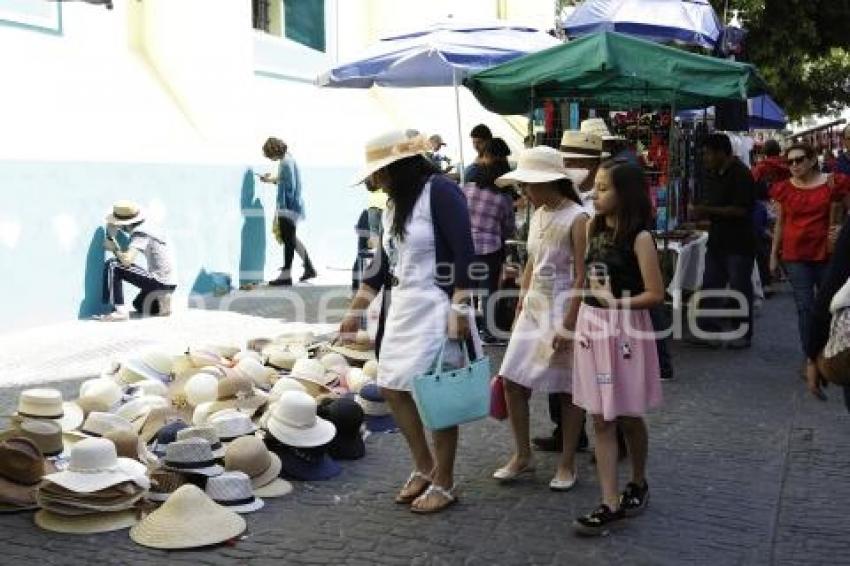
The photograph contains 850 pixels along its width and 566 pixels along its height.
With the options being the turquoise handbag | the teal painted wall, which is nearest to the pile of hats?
the turquoise handbag

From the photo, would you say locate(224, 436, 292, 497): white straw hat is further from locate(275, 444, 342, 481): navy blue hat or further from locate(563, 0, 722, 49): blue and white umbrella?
locate(563, 0, 722, 49): blue and white umbrella

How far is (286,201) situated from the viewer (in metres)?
13.2

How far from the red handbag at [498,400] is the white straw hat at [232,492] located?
129 centimetres

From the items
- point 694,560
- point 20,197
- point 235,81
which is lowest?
point 694,560

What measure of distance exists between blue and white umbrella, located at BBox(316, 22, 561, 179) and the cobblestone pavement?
14.1ft

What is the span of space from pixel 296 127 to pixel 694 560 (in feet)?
38.3

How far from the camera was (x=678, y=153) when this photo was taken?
9891 mm

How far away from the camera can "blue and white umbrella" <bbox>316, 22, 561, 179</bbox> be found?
995cm

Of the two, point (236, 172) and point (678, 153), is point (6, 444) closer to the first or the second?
Answer: point (678, 153)

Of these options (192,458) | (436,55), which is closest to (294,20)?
(436,55)

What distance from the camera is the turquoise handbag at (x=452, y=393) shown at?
15.2 feet

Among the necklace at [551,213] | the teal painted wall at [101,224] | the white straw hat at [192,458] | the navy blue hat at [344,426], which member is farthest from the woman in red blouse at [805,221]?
the teal painted wall at [101,224]

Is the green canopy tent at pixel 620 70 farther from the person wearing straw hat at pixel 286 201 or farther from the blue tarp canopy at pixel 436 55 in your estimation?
the person wearing straw hat at pixel 286 201

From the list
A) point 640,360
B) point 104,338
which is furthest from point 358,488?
point 104,338
